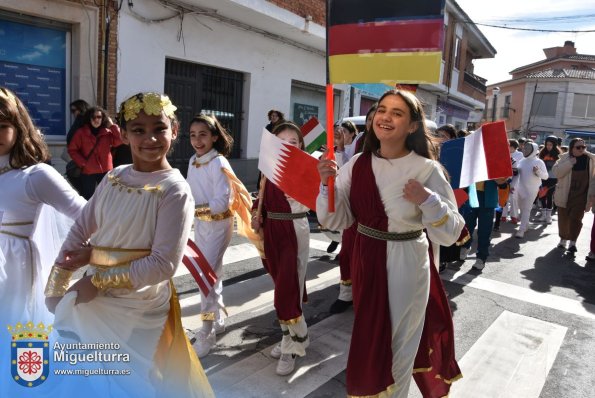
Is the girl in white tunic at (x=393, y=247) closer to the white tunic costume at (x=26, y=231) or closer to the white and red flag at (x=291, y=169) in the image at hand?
the white and red flag at (x=291, y=169)

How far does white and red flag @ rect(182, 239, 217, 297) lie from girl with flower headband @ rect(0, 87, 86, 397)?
58 centimetres

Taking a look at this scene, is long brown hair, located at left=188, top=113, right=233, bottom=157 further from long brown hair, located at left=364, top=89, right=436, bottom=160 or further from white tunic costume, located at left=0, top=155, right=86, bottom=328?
long brown hair, located at left=364, top=89, right=436, bottom=160

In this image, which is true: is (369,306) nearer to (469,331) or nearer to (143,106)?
(143,106)

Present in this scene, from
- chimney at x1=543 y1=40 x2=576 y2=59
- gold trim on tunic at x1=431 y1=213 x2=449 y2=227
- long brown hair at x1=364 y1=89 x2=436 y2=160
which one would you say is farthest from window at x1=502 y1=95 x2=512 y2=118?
gold trim on tunic at x1=431 y1=213 x2=449 y2=227

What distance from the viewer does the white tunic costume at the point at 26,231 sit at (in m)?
2.21

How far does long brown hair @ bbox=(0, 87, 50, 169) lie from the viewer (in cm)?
221

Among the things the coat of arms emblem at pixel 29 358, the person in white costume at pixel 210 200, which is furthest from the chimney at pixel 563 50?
the coat of arms emblem at pixel 29 358

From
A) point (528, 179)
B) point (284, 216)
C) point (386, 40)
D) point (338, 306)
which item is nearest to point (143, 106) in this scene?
point (386, 40)

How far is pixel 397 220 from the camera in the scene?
239 cm

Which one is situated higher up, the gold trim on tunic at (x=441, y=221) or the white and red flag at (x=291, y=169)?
the white and red flag at (x=291, y=169)

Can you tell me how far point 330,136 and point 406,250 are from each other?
0.72 metres

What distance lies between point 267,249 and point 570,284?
15.1 feet

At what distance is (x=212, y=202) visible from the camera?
351cm

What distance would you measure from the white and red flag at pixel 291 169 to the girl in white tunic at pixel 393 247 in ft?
1.86
